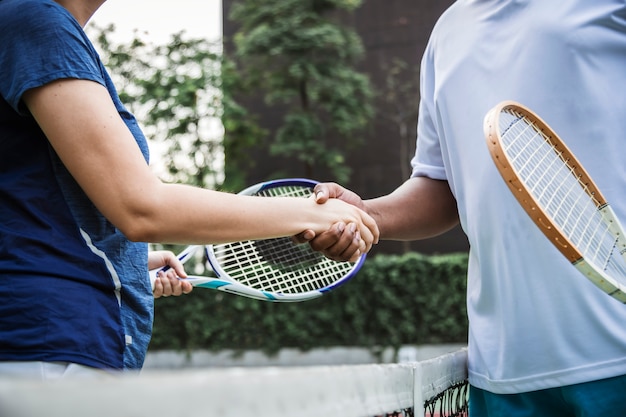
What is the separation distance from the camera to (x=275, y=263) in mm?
2639

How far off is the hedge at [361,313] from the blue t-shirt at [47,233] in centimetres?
954

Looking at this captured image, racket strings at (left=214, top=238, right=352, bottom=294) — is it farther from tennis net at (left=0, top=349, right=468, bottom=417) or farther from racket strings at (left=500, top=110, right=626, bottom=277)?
tennis net at (left=0, top=349, right=468, bottom=417)

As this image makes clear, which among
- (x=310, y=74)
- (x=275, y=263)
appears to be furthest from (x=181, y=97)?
(x=275, y=263)

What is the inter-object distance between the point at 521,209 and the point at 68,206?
907 millimetres

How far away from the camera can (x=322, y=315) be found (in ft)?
36.5

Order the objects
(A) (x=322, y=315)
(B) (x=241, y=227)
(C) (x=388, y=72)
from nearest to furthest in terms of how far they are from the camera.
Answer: (B) (x=241, y=227), (A) (x=322, y=315), (C) (x=388, y=72)

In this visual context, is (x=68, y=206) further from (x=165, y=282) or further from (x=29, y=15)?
(x=165, y=282)

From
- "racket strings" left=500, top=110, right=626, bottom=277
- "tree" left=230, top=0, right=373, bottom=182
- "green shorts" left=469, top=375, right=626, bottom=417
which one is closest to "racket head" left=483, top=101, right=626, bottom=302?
"racket strings" left=500, top=110, right=626, bottom=277

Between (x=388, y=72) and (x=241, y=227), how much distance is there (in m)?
14.1

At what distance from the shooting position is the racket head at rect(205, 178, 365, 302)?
8.13ft

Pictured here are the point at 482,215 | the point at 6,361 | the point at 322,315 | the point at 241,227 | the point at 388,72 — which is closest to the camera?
the point at 6,361

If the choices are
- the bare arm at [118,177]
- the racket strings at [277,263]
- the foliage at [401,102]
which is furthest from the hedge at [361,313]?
the bare arm at [118,177]

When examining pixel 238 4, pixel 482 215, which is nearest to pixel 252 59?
pixel 238 4

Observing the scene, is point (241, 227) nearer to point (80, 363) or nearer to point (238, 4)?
point (80, 363)
